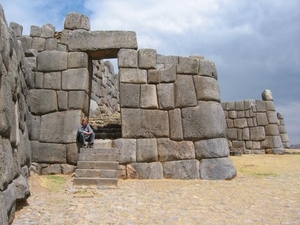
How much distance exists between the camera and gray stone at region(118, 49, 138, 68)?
8155mm

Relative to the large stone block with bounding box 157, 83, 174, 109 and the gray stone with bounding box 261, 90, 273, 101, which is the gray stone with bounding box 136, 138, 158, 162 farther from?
the gray stone with bounding box 261, 90, 273, 101

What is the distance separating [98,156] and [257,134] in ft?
35.6

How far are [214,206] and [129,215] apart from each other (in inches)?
58.9

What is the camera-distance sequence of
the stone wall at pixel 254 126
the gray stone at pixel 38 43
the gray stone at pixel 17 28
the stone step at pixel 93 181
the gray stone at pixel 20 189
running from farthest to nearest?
the stone wall at pixel 254 126
the gray stone at pixel 38 43
the gray stone at pixel 17 28
the stone step at pixel 93 181
the gray stone at pixel 20 189

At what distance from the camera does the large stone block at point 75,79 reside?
8.14m

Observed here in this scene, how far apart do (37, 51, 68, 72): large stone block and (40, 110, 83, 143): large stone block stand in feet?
4.20

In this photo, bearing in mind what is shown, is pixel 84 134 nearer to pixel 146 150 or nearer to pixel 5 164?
pixel 146 150

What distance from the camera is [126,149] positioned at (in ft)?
25.3

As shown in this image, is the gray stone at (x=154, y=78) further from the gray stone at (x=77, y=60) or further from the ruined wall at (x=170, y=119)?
the gray stone at (x=77, y=60)

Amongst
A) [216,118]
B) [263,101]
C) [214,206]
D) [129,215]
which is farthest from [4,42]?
[263,101]

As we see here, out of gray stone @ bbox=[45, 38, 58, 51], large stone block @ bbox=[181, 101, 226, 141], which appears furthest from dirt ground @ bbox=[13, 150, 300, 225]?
gray stone @ bbox=[45, 38, 58, 51]

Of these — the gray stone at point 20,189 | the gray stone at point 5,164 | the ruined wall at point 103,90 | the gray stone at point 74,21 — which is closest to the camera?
the gray stone at point 5,164

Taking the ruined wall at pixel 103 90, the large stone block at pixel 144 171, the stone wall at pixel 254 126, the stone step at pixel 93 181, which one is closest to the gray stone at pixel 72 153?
the stone step at pixel 93 181

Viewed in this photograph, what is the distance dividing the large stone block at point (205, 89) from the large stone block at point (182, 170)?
5.65 ft
